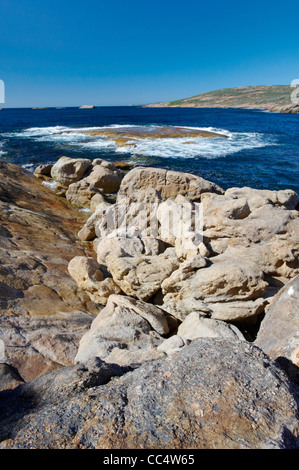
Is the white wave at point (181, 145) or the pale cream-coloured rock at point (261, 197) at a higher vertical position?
the white wave at point (181, 145)

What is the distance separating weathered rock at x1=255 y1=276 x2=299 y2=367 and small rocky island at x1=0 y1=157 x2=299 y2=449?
2 centimetres

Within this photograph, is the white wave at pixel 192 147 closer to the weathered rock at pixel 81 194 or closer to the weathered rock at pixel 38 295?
the weathered rock at pixel 81 194

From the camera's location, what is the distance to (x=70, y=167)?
17.0 metres

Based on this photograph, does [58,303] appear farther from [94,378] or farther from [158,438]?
[158,438]

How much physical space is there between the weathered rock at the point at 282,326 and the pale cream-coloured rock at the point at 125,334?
1.62 m

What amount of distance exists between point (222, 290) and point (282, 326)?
148 centimetres

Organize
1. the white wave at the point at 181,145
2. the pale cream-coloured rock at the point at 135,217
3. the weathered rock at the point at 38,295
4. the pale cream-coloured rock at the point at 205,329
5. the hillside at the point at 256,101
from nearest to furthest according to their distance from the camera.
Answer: the weathered rock at the point at 38,295 < the pale cream-coloured rock at the point at 205,329 < the pale cream-coloured rock at the point at 135,217 < the white wave at the point at 181,145 < the hillside at the point at 256,101

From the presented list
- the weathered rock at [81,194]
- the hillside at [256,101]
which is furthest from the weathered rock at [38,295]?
the hillside at [256,101]

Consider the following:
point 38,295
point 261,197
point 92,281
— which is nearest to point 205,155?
point 261,197

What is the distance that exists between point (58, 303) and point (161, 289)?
2407mm

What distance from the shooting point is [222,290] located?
5.47 meters

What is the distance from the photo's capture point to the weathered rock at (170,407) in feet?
6.56
